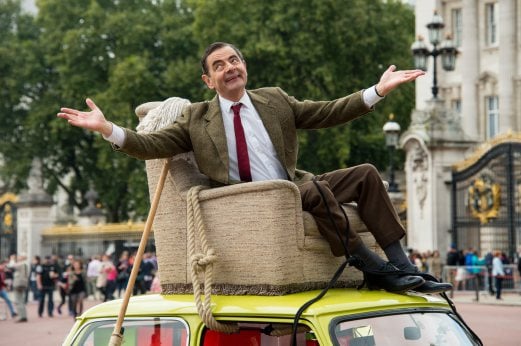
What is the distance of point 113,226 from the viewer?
1762 inches

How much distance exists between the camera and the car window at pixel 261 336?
5.37 m

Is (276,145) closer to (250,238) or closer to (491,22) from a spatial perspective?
(250,238)

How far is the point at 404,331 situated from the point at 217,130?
132cm

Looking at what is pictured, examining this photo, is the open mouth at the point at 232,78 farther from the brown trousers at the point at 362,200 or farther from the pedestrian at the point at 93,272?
the pedestrian at the point at 93,272

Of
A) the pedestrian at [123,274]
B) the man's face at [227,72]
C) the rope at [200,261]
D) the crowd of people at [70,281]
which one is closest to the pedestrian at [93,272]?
the crowd of people at [70,281]

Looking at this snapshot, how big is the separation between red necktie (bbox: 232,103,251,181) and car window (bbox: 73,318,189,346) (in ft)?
2.54

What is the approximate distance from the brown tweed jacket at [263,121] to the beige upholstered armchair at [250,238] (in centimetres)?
13

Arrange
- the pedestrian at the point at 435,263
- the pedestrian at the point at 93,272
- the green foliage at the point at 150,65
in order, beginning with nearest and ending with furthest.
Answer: the pedestrian at the point at 435,263 → the pedestrian at the point at 93,272 → the green foliage at the point at 150,65

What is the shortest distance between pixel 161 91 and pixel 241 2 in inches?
234

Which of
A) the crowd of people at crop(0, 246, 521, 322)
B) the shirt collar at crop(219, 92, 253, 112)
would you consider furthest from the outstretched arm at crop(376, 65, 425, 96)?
the crowd of people at crop(0, 246, 521, 322)

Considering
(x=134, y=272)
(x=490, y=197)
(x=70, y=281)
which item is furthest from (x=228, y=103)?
(x=490, y=197)

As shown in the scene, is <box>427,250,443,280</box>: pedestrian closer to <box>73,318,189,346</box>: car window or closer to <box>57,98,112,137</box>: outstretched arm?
<box>73,318,189,346</box>: car window

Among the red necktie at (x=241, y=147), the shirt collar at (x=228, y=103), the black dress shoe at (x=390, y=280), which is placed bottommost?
the black dress shoe at (x=390, y=280)

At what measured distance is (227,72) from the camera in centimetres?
613
